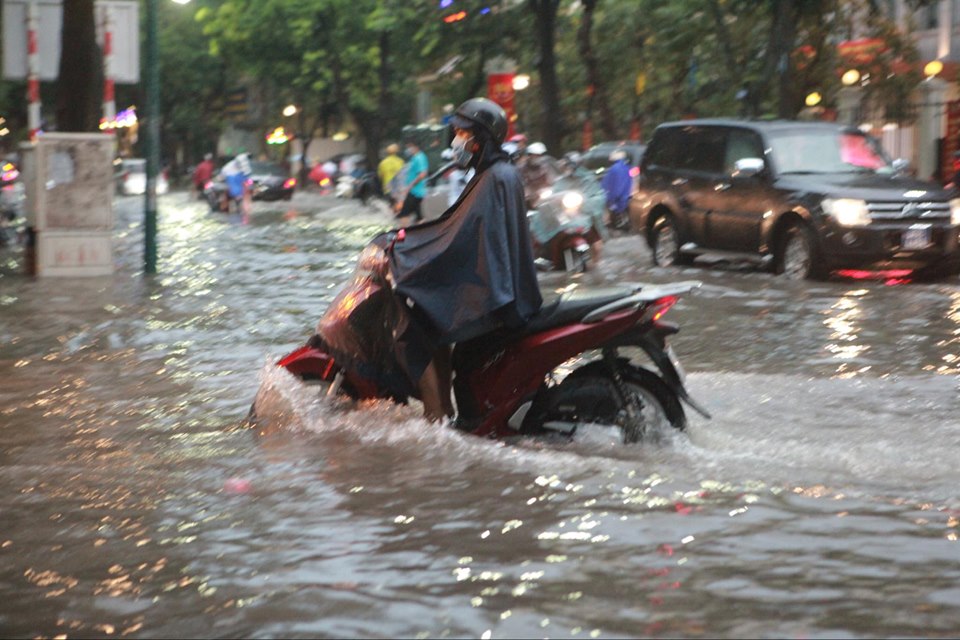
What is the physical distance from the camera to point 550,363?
804 centimetres

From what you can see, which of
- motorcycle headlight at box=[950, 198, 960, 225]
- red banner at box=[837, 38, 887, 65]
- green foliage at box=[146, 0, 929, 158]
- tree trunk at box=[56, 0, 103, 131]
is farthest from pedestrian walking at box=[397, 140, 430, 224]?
red banner at box=[837, 38, 887, 65]

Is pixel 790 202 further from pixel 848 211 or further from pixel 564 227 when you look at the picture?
pixel 564 227

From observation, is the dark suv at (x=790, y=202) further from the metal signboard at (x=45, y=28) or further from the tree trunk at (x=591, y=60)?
the tree trunk at (x=591, y=60)

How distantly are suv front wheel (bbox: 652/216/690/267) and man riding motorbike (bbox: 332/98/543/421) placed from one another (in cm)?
1337

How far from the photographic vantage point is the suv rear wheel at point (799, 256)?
18703mm

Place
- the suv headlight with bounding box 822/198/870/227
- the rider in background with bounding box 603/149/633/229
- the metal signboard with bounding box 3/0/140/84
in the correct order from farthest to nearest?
the rider in background with bounding box 603/149/633/229 → the metal signboard with bounding box 3/0/140/84 → the suv headlight with bounding box 822/198/870/227

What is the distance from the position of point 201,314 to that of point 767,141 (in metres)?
7.43

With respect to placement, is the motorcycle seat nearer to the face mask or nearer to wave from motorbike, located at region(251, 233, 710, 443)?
wave from motorbike, located at region(251, 233, 710, 443)

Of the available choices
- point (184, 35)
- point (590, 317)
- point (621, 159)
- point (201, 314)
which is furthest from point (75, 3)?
point (184, 35)

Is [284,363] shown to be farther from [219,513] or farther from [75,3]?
[75,3]

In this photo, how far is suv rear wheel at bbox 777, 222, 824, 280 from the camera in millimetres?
18703

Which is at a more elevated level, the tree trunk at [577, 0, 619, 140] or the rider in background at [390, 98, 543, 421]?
the tree trunk at [577, 0, 619, 140]

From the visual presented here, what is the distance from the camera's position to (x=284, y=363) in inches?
356

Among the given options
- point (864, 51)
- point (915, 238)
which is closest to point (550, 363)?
point (915, 238)
